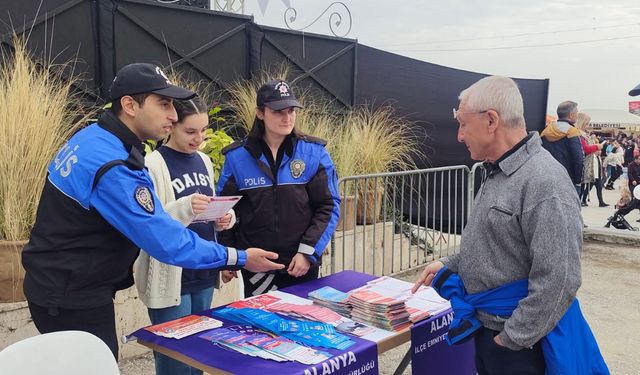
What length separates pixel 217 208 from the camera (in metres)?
2.34

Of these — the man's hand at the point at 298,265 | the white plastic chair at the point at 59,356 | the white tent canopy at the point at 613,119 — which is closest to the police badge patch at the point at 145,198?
the white plastic chair at the point at 59,356

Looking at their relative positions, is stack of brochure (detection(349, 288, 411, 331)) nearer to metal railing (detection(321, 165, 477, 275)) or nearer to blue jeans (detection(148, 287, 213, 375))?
blue jeans (detection(148, 287, 213, 375))

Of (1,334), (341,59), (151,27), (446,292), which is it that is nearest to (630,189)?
(341,59)

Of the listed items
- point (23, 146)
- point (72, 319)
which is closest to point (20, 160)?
point (23, 146)

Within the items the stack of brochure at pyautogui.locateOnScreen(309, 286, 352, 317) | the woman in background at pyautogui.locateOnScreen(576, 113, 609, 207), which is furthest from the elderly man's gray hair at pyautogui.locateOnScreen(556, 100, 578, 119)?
the stack of brochure at pyautogui.locateOnScreen(309, 286, 352, 317)

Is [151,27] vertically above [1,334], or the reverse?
[151,27]

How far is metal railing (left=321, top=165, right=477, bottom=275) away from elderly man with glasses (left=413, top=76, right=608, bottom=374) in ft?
8.46

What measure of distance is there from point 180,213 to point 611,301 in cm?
470

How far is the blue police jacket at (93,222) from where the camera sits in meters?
1.79

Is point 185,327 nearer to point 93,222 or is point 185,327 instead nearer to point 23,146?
point 93,222

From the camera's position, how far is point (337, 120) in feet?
23.2

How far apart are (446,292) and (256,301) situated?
0.88 meters

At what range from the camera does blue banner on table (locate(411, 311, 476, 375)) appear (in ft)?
7.69

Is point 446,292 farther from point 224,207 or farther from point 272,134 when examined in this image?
point 272,134
